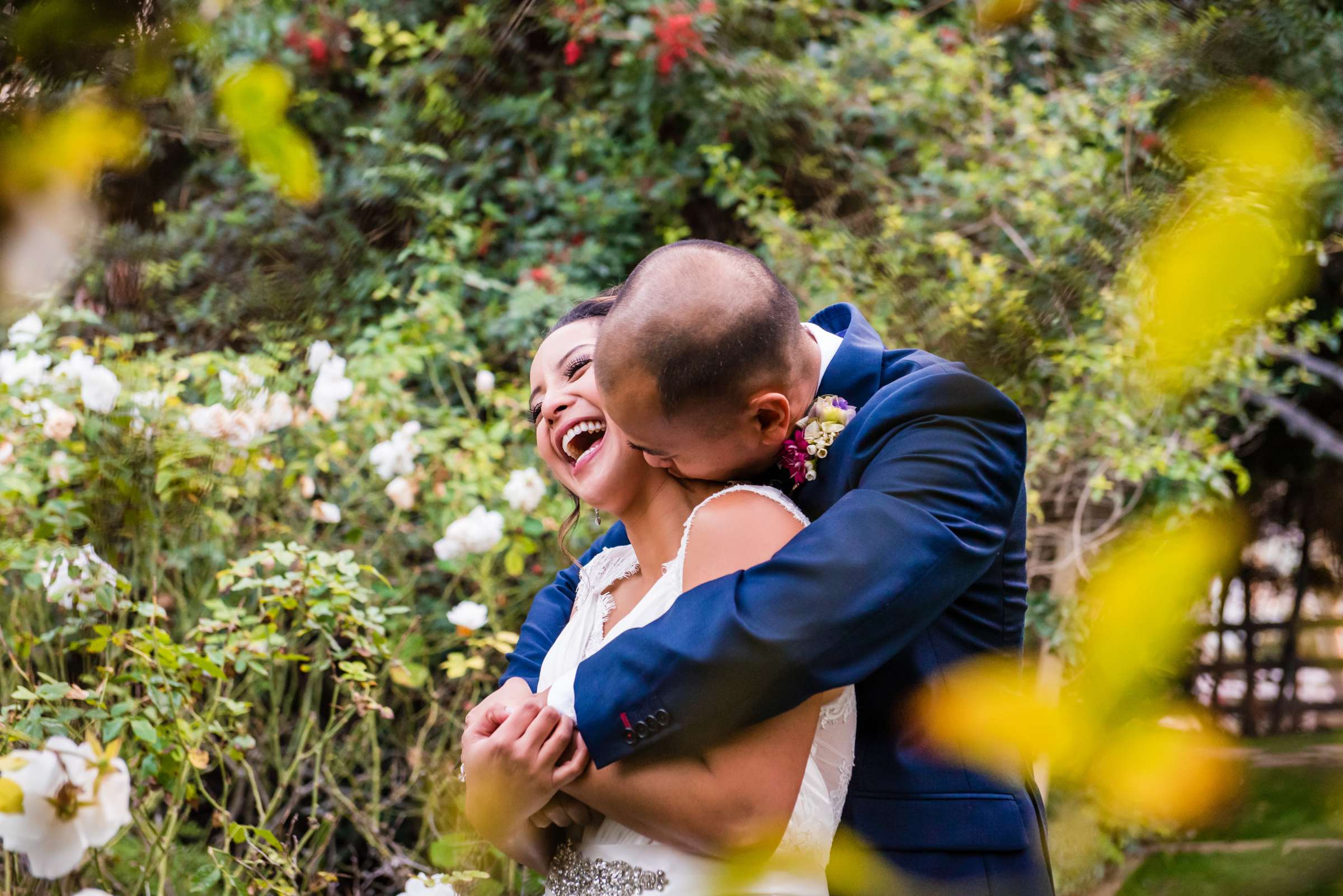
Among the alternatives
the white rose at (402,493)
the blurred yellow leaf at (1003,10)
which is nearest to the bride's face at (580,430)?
the blurred yellow leaf at (1003,10)

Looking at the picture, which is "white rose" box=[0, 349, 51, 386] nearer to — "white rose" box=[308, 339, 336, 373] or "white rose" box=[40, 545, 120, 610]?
"white rose" box=[308, 339, 336, 373]

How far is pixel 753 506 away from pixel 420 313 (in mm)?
2906

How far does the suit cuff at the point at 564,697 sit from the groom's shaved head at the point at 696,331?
389 millimetres

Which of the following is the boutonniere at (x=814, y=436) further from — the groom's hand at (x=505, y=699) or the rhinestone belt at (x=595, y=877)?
the rhinestone belt at (x=595, y=877)

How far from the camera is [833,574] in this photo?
4.28 feet

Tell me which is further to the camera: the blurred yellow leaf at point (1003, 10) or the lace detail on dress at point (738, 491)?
the blurred yellow leaf at point (1003, 10)

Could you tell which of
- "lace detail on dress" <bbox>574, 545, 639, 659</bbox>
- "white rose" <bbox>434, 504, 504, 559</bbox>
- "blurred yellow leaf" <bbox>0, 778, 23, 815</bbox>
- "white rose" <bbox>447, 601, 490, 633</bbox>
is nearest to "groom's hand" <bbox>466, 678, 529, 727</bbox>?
"lace detail on dress" <bbox>574, 545, 639, 659</bbox>

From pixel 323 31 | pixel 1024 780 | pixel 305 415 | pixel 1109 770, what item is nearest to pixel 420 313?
pixel 305 415

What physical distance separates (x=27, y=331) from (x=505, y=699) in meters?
2.19

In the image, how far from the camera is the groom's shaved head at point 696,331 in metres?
1.41

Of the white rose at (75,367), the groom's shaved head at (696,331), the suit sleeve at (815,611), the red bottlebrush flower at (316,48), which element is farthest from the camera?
the red bottlebrush flower at (316,48)

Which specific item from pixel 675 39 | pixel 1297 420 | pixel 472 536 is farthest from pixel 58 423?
pixel 1297 420

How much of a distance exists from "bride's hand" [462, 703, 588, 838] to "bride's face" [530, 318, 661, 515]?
0.39 m

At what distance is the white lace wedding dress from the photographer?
4.64 feet
